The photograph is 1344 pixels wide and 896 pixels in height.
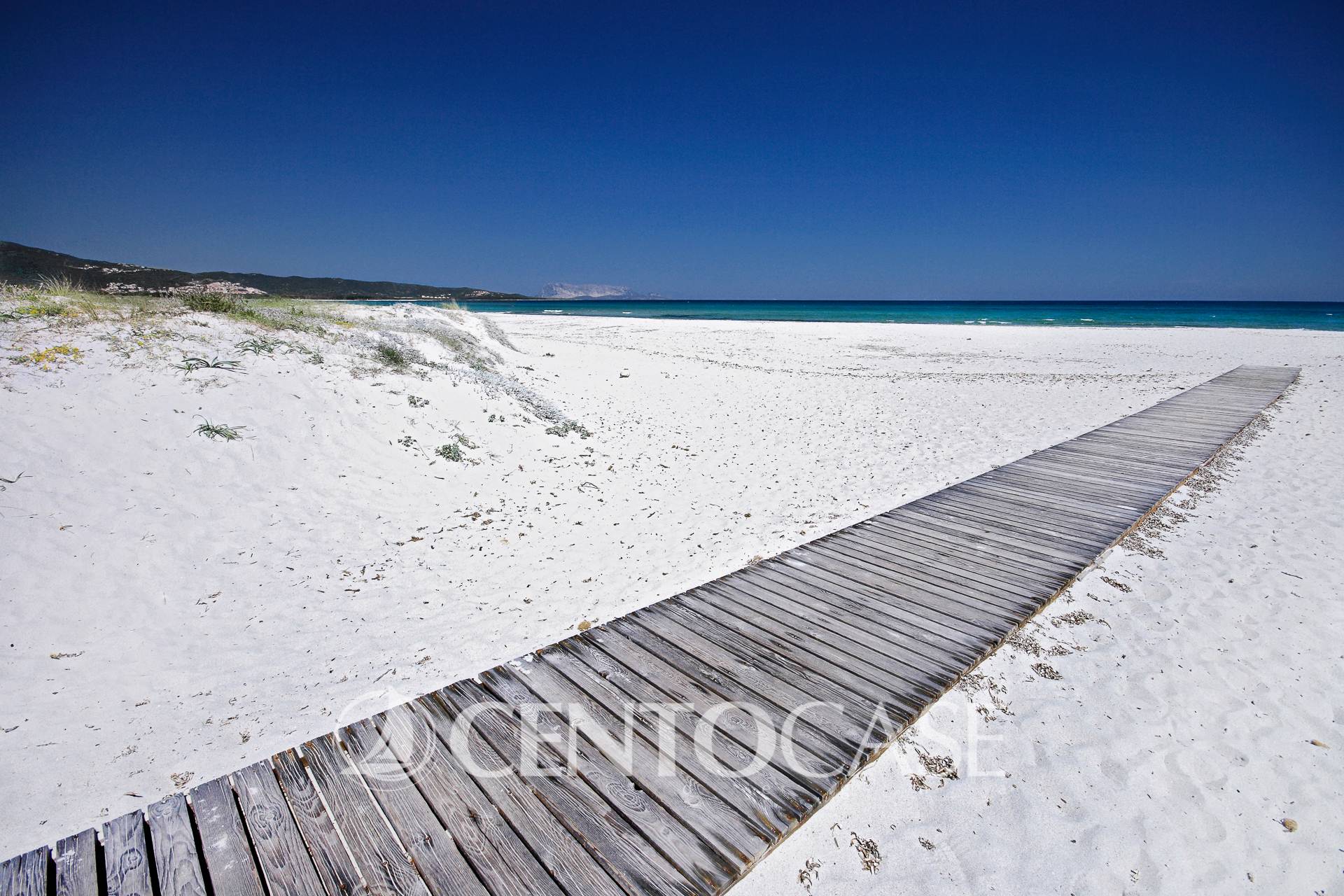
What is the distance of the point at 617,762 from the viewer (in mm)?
2816

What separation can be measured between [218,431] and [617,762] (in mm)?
6106

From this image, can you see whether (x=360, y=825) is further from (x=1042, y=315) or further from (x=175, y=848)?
(x=1042, y=315)

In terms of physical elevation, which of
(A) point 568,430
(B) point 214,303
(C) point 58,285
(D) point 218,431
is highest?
(C) point 58,285

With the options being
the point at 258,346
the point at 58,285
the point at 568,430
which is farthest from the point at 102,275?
the point at 568,430

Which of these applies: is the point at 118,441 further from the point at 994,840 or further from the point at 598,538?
the point at 994,840

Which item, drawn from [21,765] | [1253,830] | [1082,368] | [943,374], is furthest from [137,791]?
[1082,368]

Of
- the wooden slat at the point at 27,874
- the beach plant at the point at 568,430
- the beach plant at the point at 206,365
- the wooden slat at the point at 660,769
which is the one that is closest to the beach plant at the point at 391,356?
the beach plant at the point at 206,365

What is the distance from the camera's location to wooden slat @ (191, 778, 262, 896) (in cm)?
221

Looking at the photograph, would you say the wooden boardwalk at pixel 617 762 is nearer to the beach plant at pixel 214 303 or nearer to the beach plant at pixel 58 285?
the beach plant at pixel 214 303

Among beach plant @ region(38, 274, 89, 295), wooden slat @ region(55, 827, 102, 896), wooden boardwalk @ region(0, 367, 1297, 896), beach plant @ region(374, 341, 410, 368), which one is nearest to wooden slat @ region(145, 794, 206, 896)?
wooden boardwalk @ region(0, 367, 1297, 896)

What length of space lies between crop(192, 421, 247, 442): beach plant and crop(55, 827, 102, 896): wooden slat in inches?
193

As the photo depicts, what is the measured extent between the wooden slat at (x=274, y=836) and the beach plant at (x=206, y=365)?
6317mm

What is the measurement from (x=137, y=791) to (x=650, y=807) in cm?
268

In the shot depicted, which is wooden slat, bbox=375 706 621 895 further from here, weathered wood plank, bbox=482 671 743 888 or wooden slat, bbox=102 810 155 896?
wooden slat, bbox=102 810 155 896
